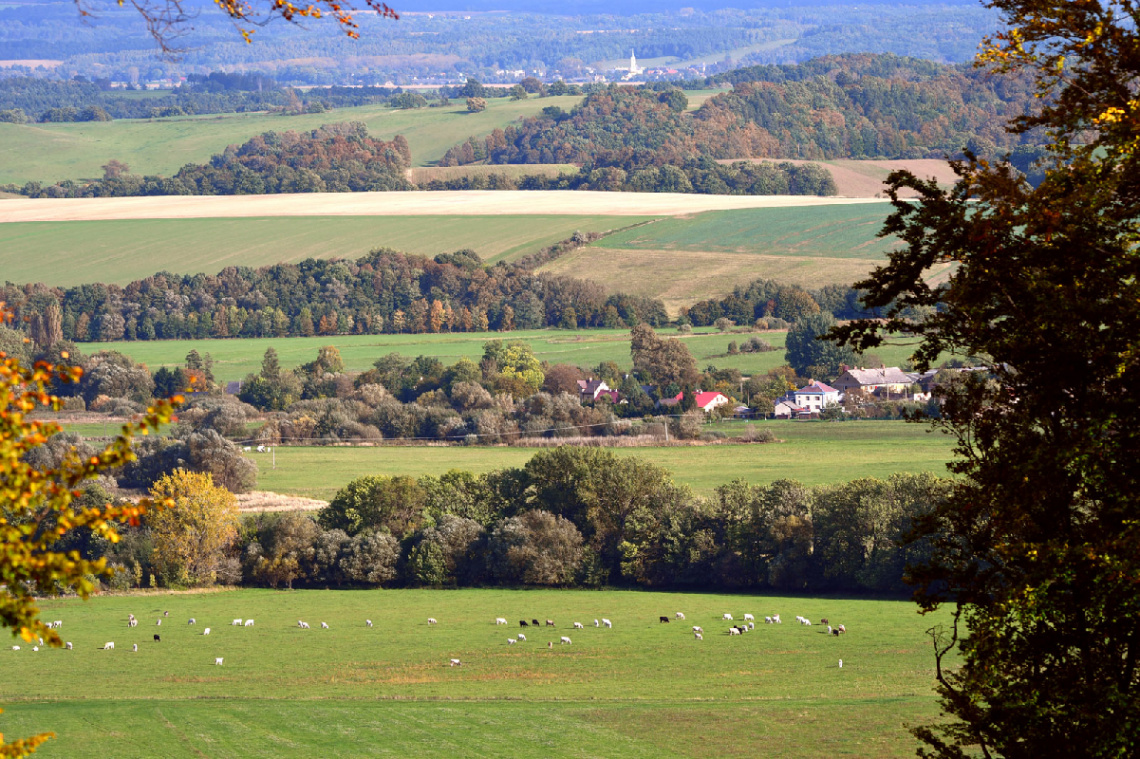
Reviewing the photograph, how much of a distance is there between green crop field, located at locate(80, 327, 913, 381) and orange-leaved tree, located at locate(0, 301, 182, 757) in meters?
105

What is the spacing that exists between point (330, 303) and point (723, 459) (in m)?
67.5

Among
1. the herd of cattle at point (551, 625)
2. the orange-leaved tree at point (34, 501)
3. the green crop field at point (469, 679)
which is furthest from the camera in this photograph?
the herd of cattle at point (551, 625)

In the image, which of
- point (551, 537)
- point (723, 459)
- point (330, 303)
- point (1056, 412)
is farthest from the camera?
point (330, 303)

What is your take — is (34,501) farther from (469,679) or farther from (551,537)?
(551,537)

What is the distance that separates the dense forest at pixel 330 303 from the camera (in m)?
139

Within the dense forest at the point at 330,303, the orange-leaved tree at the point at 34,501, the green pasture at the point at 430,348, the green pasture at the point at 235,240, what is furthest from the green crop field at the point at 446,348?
the orange-leaved tree at the point at 34,501

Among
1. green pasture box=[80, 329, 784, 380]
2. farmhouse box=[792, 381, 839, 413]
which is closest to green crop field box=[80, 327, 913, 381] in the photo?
green pasture box=[80, 329, 784, 380]

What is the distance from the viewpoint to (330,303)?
144 meters

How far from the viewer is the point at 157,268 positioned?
153 m

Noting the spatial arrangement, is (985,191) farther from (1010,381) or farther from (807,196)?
(807,196)

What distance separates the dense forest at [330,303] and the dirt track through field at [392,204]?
2976 centimetres

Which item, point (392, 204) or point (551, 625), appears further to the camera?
point (392, 204)

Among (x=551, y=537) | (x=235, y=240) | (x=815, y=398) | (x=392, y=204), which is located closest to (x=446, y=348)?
(x=815, y=398)

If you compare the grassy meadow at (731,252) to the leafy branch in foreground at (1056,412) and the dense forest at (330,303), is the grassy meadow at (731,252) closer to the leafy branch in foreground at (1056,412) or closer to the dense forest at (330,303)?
the dense forest at (330,303)
